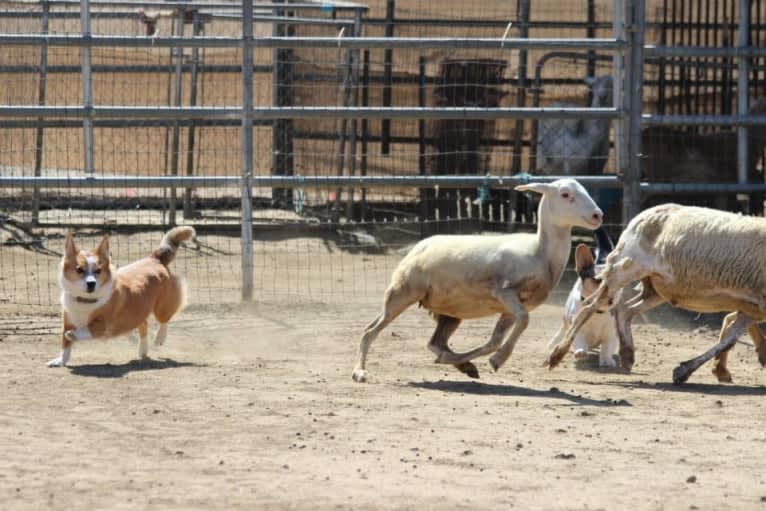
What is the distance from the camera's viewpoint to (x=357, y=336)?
1018cm

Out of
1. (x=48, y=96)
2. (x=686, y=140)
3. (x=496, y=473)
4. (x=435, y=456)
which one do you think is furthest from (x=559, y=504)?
(x=48, y=96)

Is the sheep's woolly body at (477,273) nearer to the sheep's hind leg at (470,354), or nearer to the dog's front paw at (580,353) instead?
the sheep's hind leg at (470,354)

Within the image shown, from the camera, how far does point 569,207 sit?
848 cm

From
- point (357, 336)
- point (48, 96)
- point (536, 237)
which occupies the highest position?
point (48, 96)

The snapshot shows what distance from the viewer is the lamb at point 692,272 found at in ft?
27.7

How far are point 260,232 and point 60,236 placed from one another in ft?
7.06

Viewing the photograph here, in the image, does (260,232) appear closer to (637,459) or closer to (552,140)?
(552,140)

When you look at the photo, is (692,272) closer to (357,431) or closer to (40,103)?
(357,431)

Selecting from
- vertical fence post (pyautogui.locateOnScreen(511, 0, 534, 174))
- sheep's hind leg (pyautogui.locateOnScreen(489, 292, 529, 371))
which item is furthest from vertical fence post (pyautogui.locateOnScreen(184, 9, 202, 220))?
sheep's hind leg (pyautogui.locateOnScreen(489, 292, 529, 371))

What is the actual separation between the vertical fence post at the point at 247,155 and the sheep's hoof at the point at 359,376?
3.08m

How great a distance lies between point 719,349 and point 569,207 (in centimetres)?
133

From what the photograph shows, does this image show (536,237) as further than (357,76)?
No

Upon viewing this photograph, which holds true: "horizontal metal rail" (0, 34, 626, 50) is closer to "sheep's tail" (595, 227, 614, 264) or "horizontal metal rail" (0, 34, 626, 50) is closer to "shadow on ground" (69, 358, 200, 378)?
"sheep's tail" (595, 227, 614, 264)

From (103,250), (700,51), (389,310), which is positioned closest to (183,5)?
(700,51)
